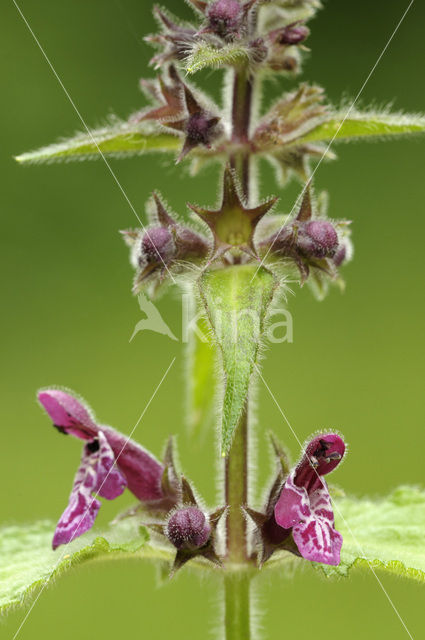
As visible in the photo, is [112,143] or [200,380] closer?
[112,143]

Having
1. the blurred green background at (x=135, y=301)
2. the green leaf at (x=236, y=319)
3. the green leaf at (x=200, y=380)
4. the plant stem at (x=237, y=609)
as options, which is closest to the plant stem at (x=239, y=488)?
the plant stem at (x=237, y=609)

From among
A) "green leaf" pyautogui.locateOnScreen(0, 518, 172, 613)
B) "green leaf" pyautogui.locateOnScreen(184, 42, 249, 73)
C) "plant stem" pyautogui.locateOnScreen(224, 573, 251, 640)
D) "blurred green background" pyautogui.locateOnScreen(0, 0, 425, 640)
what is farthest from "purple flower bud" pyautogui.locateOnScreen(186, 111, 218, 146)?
"blurred green background" pyautogui.locateOnScreen(0, 0, 425, 640)

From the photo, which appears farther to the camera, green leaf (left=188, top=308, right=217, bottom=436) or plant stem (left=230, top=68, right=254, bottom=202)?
green leaf (left=188, top=308, right=217, bottom=436)

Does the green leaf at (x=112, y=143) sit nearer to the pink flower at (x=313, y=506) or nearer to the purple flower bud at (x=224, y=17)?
the purple flower bud at (x=224, y=17)

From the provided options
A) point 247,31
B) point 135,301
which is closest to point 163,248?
point 247,31

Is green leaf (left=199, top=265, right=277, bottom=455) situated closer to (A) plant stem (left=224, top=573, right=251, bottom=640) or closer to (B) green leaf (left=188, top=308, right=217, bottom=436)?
(A) plant stem (left=224, top=573, right=251, bottom=640)

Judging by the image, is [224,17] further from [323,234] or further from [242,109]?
[323,234]
